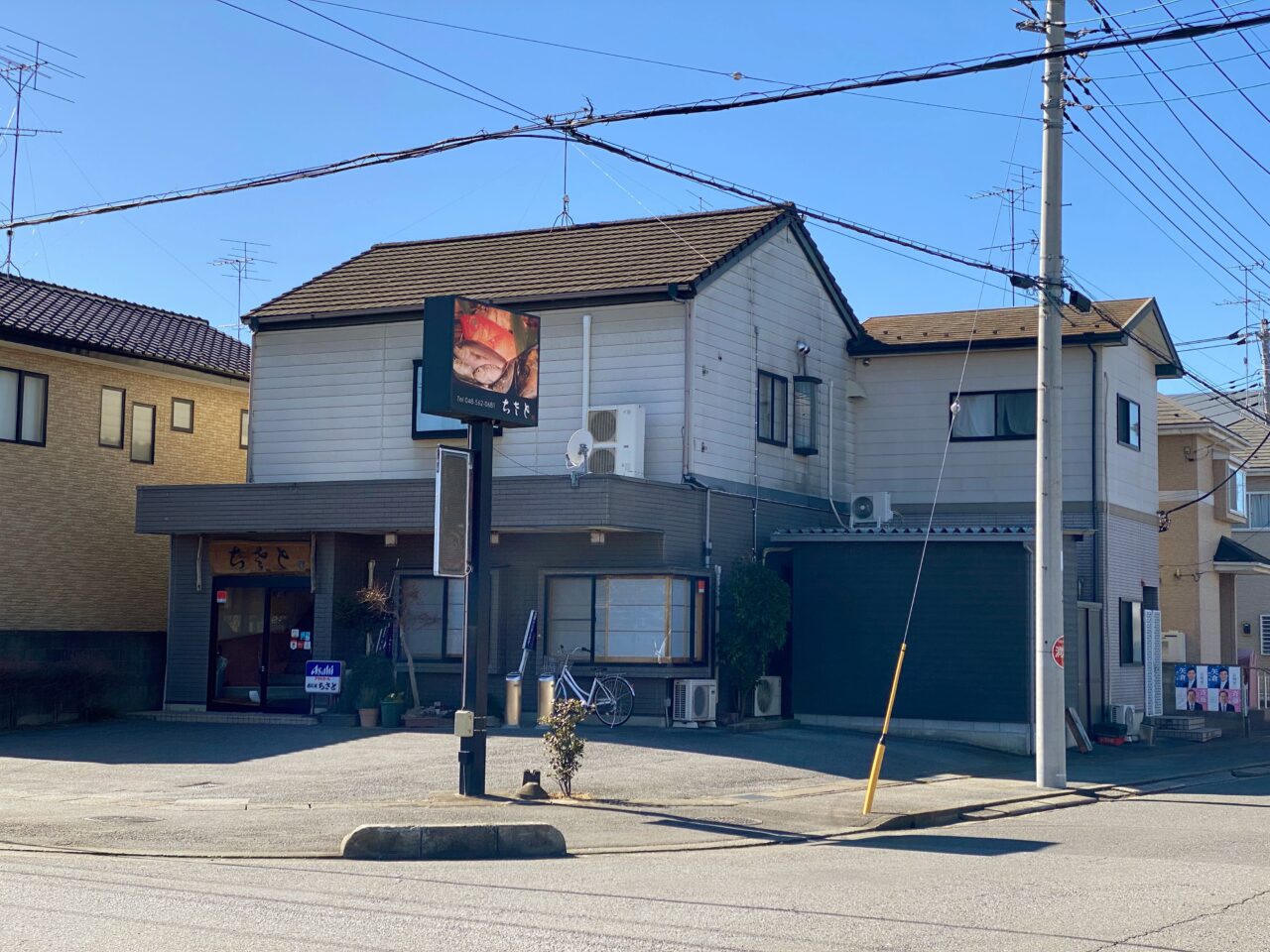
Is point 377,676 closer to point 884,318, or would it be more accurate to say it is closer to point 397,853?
point 397,853

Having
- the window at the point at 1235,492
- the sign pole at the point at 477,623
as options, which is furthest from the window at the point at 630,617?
the window at the point at 1235,492

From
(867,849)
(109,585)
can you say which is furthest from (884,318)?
(867,849)

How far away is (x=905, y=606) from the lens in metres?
25.1

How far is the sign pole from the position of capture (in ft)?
54.1

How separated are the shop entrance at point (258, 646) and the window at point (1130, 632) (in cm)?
1576

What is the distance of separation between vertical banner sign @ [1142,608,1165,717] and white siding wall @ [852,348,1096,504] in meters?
3.90

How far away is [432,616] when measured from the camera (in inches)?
1021

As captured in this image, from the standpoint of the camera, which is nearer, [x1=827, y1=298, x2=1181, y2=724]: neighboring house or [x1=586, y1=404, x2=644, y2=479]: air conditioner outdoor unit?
[x1=586, y1=404, x2=644, y2=479]: air conditioner outdoor unit

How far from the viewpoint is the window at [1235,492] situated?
39112 mm

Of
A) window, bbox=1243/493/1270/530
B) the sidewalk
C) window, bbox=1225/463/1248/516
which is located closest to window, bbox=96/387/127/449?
the sidewalk

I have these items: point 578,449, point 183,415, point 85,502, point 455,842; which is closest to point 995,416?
point 578,449

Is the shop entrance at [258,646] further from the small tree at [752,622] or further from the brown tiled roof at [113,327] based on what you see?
the small tree at [752,622]

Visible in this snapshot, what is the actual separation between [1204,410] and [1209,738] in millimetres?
25009

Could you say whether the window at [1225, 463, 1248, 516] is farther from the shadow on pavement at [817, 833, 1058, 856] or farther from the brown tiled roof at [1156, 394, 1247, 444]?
the shadow on pavement at [817, 833, 1058, 856]
